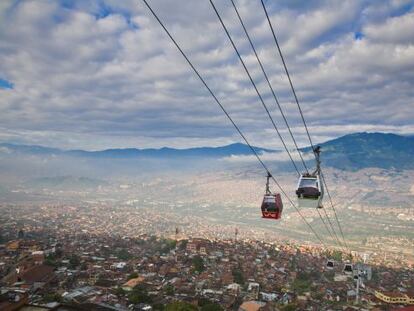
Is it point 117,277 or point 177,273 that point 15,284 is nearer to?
point 117,277

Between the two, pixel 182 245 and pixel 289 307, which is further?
pixel 182 245

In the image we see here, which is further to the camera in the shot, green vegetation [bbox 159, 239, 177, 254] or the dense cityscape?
green vegetation [bbox 159, 239, 177, 254]

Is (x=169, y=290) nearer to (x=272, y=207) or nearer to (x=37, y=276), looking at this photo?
(x=37, y=276)

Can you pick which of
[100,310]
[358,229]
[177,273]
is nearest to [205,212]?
[358,229]

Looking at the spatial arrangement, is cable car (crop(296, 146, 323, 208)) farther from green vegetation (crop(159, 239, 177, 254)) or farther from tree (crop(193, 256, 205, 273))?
green vegetation (crop(159, 239, 177, 254))

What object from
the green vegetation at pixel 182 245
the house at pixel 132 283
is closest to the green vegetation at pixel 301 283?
the house at pixel 132 283

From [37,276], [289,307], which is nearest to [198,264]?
[289,307]

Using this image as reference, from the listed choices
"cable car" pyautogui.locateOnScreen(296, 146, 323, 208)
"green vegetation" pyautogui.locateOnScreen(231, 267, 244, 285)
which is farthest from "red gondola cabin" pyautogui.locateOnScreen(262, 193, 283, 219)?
"green vegetation" pyautogui.locateOnScreen(231, 267, 244, 285)
